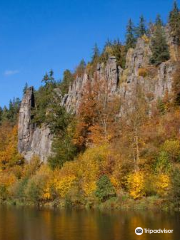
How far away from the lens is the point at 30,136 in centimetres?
9350

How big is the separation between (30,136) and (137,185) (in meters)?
53.3

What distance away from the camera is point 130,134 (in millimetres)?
51531

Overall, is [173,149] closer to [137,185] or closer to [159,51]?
[137,185]

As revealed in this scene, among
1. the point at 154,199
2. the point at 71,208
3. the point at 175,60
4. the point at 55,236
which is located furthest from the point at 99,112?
the point at 55,236

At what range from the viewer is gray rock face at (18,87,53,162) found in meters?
85.4

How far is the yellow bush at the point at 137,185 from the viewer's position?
4519 centimetres

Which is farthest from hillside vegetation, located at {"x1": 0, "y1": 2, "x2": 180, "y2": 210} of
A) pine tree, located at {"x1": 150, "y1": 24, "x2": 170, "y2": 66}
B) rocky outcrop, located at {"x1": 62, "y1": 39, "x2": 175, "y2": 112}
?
rocky outcrop, located at {"x1": 62, "y1": 39, "x2": 175, "y2": 112}

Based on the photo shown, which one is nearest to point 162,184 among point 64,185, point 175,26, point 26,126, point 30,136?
point 64,185

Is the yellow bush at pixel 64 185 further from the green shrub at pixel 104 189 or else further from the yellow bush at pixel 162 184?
the yellow bush at pixel 162 184

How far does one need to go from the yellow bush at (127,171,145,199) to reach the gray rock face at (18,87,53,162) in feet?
130

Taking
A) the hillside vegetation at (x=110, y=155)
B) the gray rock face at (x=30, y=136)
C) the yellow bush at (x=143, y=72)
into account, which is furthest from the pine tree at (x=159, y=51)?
the gray rock face at (x=30, y=136)

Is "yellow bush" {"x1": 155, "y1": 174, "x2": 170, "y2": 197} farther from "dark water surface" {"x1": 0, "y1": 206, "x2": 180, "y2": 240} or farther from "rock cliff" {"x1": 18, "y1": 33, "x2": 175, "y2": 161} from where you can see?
"rock cliff" {"x1": 18, "y1": 33, "x2": 175, "y2": 161}

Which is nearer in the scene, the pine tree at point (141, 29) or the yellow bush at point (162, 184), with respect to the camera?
the yellow bush at point (162, 184)

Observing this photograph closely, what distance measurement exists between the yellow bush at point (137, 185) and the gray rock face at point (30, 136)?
3949cm
